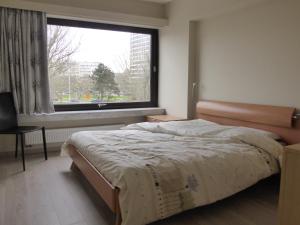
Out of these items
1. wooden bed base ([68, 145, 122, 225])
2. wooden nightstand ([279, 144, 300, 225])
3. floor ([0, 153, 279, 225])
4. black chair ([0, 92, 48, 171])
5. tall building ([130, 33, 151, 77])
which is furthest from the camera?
tall building ([130, 33, 151, 77])

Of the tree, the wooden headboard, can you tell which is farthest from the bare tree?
the wooden headboard

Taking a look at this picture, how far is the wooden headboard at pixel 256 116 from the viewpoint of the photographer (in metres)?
2.89

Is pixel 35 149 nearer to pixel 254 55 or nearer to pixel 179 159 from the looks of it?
pixel 179 159

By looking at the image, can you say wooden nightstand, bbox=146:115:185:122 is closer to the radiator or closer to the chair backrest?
the radiator

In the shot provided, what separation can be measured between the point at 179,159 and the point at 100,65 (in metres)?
2.95

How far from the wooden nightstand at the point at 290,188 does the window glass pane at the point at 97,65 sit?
11.5 feet

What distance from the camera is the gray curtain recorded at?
373 centimetres

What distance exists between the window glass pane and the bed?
142 cm

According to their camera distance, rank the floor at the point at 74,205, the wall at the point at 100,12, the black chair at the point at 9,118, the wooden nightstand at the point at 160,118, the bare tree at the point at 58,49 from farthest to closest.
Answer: the wooden nightstand at the point at 160,118 < the bare tree at the point at 58,49 < the wall at the point at 100,12 < the black chair at the point at 9,118 < the floor at the point at 74,205

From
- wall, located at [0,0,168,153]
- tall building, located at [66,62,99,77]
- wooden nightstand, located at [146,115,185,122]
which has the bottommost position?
wooden nightstand, located at [146,115,185,122]

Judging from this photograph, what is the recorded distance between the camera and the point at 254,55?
338 centimetres

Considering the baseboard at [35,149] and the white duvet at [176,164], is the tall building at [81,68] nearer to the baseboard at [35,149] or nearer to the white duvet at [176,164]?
the baseboard at [35,149]

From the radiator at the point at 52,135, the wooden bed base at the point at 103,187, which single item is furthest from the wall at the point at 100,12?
the wooden bed base at the point at 103,187

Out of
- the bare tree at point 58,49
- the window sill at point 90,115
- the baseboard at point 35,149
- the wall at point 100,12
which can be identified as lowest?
the baseboard at point 35,149
